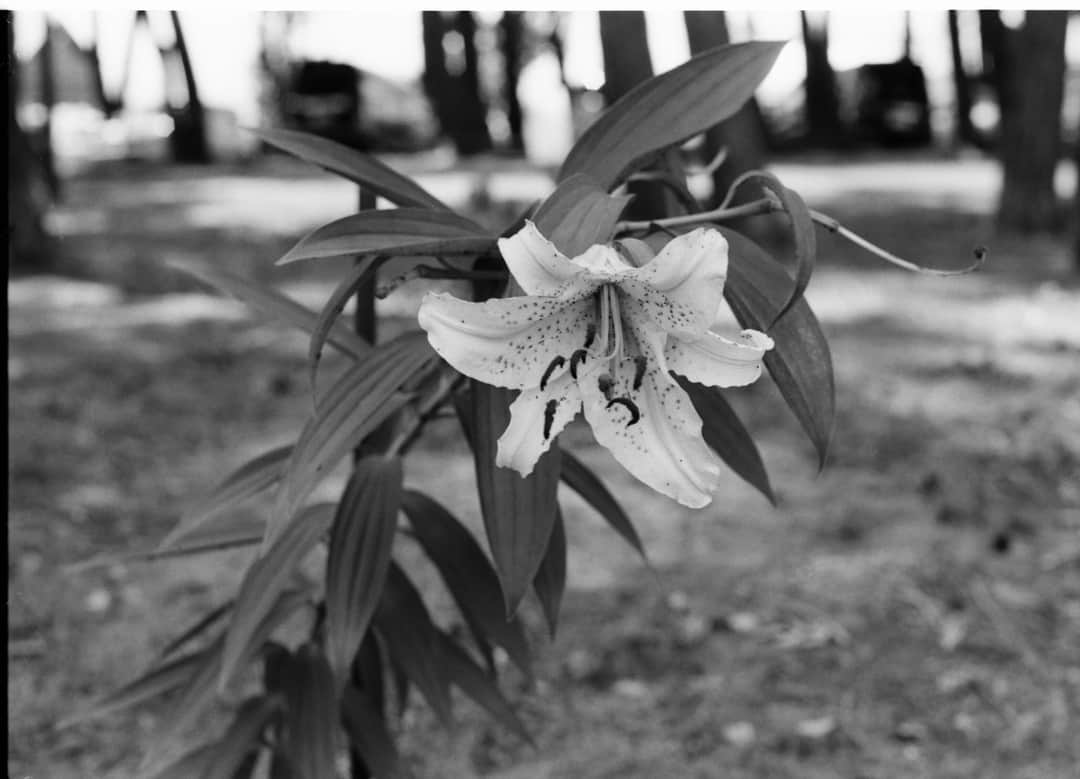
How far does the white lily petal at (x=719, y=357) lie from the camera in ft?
2.90

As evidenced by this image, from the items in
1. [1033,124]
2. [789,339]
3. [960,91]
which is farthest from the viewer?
[960,91]

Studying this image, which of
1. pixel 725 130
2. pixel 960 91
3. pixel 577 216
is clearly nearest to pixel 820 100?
pixel 960 91

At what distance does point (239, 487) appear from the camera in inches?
53.5

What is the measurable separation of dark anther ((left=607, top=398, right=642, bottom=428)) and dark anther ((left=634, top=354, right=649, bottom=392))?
14 mm

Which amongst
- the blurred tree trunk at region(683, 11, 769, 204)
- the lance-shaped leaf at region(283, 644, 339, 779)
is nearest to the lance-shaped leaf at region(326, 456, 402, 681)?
the lance-shaped leaf at region(283, 644, 339, 779)

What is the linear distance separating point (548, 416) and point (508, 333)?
0.23 feet

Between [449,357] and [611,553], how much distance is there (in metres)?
2.03

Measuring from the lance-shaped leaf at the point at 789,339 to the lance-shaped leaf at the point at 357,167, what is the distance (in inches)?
11.1

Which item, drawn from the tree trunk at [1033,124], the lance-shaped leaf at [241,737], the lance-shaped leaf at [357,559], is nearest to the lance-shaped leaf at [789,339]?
the lance-shaped leaf at [357,559]

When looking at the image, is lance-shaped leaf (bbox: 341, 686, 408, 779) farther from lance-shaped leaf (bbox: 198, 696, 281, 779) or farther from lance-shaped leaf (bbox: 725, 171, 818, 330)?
lance-shaped leaf (bbox: 725, 171, 818, 330)

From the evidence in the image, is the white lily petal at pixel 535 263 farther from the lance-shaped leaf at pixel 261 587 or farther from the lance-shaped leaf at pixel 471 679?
the lance-shaped leaf at pixel 471 679

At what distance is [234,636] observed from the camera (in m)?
1.27

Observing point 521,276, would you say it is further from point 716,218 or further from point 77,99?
point 77,99

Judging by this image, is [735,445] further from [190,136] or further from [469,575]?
[190,136]
